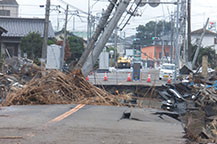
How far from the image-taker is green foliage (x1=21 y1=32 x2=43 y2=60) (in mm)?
39378

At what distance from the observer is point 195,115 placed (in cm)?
1366

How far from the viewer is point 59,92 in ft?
45.2

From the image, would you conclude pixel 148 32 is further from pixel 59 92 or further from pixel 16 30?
pixel 59 92

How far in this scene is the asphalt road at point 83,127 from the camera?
694 cm

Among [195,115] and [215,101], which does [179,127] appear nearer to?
[195,115]

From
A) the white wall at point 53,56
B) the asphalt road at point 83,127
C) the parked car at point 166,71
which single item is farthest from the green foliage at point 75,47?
the asphalt road at point 83,127

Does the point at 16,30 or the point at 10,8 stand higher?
the point at 10,8

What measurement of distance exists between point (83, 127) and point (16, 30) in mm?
37992

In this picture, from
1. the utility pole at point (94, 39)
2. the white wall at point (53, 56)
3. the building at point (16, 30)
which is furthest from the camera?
the building at point (16, 30)

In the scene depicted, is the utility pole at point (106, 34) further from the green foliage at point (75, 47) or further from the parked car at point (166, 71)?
the green foliage at point (75, 47)

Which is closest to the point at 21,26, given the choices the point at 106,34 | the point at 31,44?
the point at 31,44

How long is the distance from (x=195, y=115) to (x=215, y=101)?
1.50 meters

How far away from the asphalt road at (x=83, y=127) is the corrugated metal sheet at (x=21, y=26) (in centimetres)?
3394

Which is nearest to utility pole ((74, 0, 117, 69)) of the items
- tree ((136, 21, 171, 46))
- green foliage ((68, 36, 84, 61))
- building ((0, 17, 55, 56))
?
building ((0, 17, 55, 56))
